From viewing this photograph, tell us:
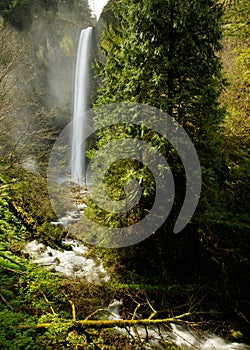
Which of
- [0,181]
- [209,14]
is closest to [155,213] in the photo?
[209,14]

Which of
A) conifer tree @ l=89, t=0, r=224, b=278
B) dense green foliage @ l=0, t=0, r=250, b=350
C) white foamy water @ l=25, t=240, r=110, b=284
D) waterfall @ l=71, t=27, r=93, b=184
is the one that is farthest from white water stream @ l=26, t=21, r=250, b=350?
waterfall @ l=71, t=27, r=93, b=184

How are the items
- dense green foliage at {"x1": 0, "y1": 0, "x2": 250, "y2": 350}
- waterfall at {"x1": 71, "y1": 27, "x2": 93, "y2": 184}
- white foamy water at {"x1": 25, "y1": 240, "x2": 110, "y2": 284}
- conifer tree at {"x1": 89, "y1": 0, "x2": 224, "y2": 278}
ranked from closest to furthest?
1. dense green foliage at {"x1": 0, "y1": 0, "x2": 250, "y2": 350}
2. conifer tree at {"x1": 89, "y1": 0, "x2": 224, "y2": 278}
3. white foamy water at {"x1": 25, "y1": 240, "x2": 110, "y2": 284}
4. waterfall at {"x1": 71, "y1": 27, "x2": 93, "y2": 184}

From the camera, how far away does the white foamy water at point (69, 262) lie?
7463mm

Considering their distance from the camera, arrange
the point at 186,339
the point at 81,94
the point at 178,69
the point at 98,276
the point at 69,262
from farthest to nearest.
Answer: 1. the point at 81,94
2. the point at 69,262
3. the point at 98,276
4. the point at 178,69
5. the point at 186,339

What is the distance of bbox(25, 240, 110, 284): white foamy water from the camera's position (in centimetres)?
746

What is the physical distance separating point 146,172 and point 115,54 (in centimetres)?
332

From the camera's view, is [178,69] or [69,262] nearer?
[178,69]

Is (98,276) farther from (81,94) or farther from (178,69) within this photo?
(81,94)

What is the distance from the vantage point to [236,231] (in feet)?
23.8

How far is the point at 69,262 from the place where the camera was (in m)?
8.27

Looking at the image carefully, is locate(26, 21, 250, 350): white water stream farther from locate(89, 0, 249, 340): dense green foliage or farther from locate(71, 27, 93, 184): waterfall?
locate(71, 27, 93, 184): waterfall

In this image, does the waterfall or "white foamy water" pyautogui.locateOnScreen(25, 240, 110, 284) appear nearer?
"white foamy water" pyautogui.locateOnScreen(25, 240, 110, 284)

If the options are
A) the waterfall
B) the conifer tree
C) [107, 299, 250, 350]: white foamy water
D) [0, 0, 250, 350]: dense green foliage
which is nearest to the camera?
[107, 299, 250, 350]: white foamy water

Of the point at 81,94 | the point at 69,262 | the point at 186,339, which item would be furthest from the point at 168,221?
the point at 81,94
